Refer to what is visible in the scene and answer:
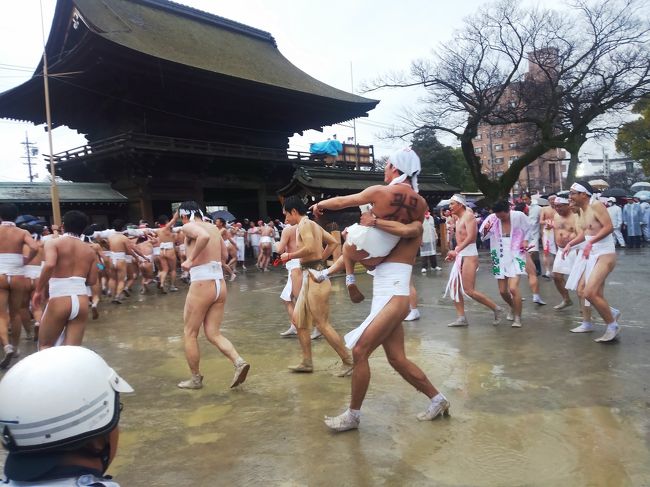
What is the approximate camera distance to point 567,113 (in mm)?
22875

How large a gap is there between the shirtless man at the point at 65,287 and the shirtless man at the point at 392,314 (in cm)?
266

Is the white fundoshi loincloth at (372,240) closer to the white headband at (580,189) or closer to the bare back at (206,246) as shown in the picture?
the bare back at (206,246)

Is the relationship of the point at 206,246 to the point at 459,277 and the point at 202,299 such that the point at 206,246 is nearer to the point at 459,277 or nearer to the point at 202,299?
the point at 202,299

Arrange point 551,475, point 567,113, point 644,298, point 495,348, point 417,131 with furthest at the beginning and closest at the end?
point 417,131 → point 567,113 → point 644,298 → point 495,348 → point 551,475

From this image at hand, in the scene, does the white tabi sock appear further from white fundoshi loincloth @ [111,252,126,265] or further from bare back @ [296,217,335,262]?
white fundoshi loincloth @ [111,252,126,265]

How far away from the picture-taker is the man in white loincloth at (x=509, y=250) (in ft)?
21.2

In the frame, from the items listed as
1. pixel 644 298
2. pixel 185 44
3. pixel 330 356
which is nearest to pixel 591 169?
pixel 185 44

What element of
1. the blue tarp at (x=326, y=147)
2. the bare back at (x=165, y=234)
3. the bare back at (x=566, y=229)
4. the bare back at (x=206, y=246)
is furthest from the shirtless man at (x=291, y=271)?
the blue tarp at (x=326, y=147)

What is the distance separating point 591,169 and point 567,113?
189 feet

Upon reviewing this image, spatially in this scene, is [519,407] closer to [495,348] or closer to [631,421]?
[631,421]

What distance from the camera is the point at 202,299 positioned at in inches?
181

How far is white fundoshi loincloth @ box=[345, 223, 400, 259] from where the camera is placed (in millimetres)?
3441

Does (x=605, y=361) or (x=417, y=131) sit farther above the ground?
(x=417, y=131)

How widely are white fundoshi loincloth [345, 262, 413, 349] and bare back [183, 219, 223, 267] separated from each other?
6.05ft
